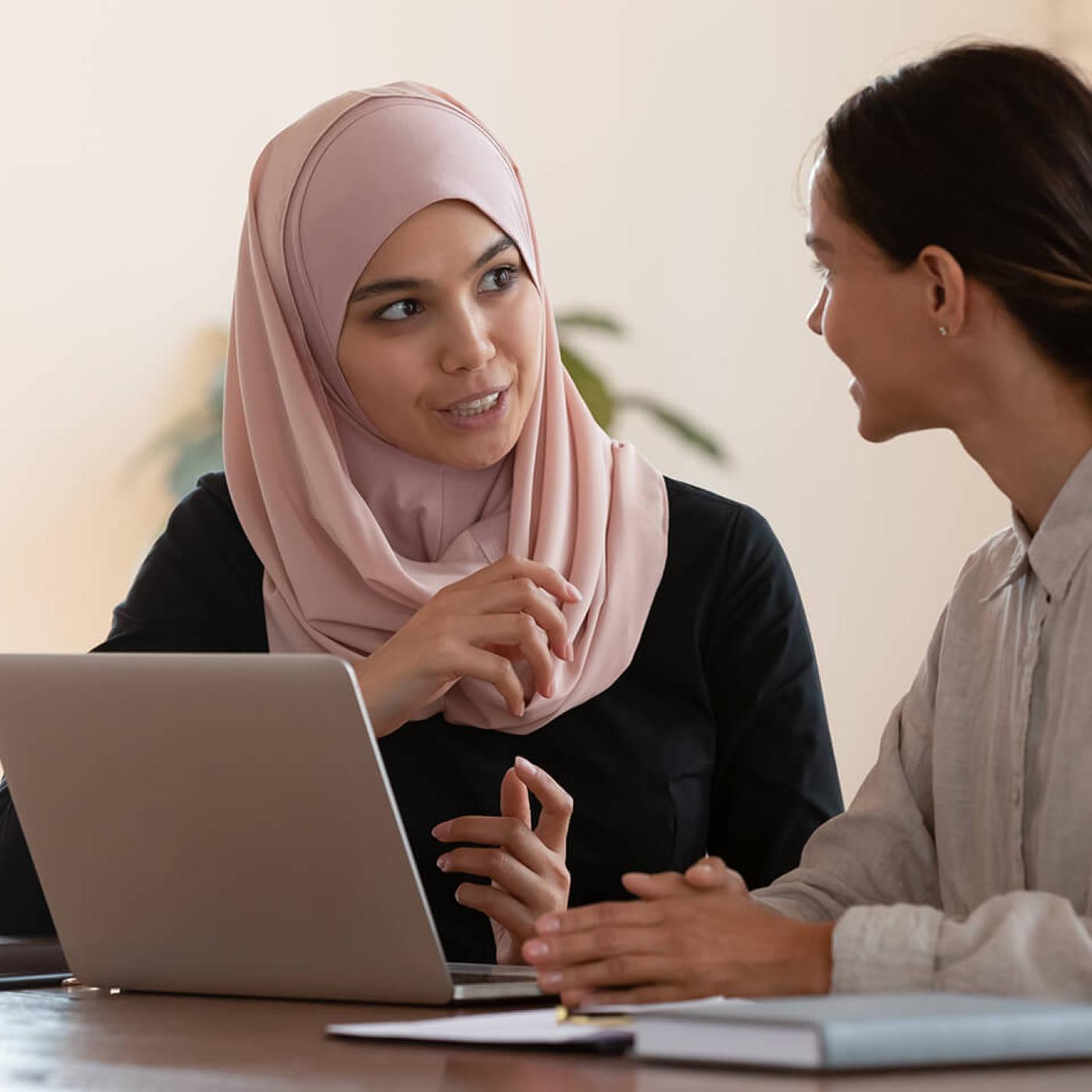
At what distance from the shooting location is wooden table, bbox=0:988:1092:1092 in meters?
0.81

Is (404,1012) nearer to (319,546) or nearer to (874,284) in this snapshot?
(874,284)

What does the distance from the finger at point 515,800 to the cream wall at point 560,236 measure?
80.6 inches

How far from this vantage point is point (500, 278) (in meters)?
1.87

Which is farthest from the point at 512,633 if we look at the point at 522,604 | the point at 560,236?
the point at 560,236

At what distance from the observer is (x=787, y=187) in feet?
13.6

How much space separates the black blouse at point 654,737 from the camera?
1.80m

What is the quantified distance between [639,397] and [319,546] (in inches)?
81.3

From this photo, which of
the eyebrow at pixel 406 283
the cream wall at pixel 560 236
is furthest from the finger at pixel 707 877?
the cream wall at pixel 560 236

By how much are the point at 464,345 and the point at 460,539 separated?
0.87ft

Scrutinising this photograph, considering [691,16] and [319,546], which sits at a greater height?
[691,16]

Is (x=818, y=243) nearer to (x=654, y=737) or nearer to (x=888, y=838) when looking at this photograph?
(x=888, y=838)

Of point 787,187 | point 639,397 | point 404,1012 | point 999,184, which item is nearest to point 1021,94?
point 999,184

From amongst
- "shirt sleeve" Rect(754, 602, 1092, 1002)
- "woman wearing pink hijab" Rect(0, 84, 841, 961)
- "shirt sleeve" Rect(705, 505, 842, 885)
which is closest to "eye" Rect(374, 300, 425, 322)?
"woman wearing pink hijab" Rect(0, 84, 841, 961)

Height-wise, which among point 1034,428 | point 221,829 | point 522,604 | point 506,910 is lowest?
point 506,910
